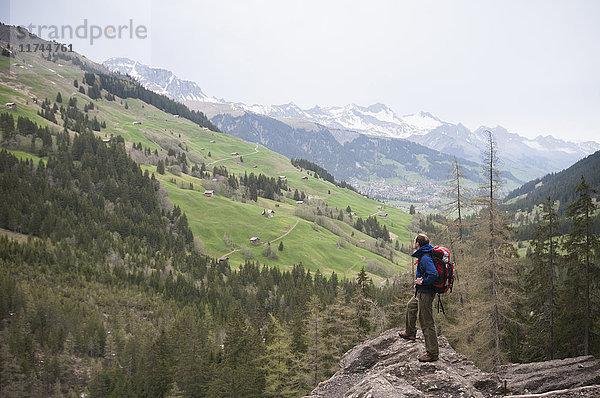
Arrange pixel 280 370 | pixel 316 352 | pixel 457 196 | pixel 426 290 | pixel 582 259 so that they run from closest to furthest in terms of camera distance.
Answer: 1. pixel 426 290
2. pixel 582 259
3. pixel 457 196
4. pixel 316 352
5. pixel 280 370

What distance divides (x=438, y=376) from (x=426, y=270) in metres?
4.52

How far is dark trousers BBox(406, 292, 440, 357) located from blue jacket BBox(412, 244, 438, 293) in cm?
29

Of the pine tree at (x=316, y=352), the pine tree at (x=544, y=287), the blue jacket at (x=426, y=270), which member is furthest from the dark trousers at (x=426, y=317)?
the pine tree at (x=316, y=352)

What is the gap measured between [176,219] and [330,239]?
231ft

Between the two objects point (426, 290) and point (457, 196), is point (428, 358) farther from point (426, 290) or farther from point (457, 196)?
point (457, 196)

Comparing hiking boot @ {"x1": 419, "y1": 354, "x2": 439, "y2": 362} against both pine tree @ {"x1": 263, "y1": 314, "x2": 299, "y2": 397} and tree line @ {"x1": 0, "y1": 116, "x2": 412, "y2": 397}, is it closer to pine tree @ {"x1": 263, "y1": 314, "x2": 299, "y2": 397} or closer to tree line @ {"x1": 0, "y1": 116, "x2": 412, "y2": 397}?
tree line @ {"x1": 0, "y1": 116, "x2": 412, "y2": 397}

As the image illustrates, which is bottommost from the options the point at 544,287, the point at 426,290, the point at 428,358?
the point at 544,287

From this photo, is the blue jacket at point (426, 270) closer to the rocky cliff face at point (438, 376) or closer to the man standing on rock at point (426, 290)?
the man standing on rock at point (426, 290)

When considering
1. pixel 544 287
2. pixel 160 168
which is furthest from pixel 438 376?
pixel 160 168

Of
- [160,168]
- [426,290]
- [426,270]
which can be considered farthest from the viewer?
[160,168]

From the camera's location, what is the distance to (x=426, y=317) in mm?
13438

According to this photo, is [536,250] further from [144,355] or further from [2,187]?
[2,187]

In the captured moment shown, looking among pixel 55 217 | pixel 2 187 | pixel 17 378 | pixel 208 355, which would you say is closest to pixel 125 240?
pixel 55 217

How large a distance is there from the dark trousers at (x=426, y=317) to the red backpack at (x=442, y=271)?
0.53 m
